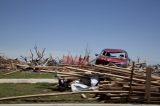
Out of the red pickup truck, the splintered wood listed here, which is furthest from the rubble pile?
the splintered wood

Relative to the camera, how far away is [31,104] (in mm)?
11609

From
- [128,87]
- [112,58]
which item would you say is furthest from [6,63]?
[128,87]

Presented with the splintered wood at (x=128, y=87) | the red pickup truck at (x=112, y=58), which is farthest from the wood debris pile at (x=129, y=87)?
the red pickup truck at (x=112, y=58)

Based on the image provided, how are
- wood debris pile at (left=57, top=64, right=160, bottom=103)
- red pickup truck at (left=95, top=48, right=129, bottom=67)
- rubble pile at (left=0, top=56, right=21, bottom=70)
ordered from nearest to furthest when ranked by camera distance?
wood debris pile at (left=57, top=64, right=160, bottom=103) < red pickup truck at (left=95, top=48, right=129, bottom=67) < rubble pile at (left=0, top=56, right=21, bottom=70)

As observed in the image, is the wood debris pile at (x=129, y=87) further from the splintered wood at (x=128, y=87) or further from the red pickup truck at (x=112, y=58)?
the red pickup truck at (x=112, y=58)

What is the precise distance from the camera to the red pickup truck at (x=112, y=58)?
24453 mm

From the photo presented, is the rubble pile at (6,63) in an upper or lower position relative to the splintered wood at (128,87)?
upper

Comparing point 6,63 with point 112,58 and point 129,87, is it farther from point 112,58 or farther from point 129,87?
point 129,87

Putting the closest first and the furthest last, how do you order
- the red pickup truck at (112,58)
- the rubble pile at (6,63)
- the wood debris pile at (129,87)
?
the wood debris pile at (129,87) → the red pickup truck at (112,58) → the rubble pile at (6,63)

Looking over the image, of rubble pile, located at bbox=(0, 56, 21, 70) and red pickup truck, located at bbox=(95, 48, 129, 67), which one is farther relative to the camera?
rubble pile, located at bbox=(0, 56, 21, 70)

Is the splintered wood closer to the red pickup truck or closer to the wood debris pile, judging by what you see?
the wood debris pile

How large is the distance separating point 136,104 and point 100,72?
11.9 feet

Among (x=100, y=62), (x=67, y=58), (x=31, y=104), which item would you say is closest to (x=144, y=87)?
(x=31, y=104)

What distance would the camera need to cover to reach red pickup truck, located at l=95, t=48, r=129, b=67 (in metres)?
24.5
